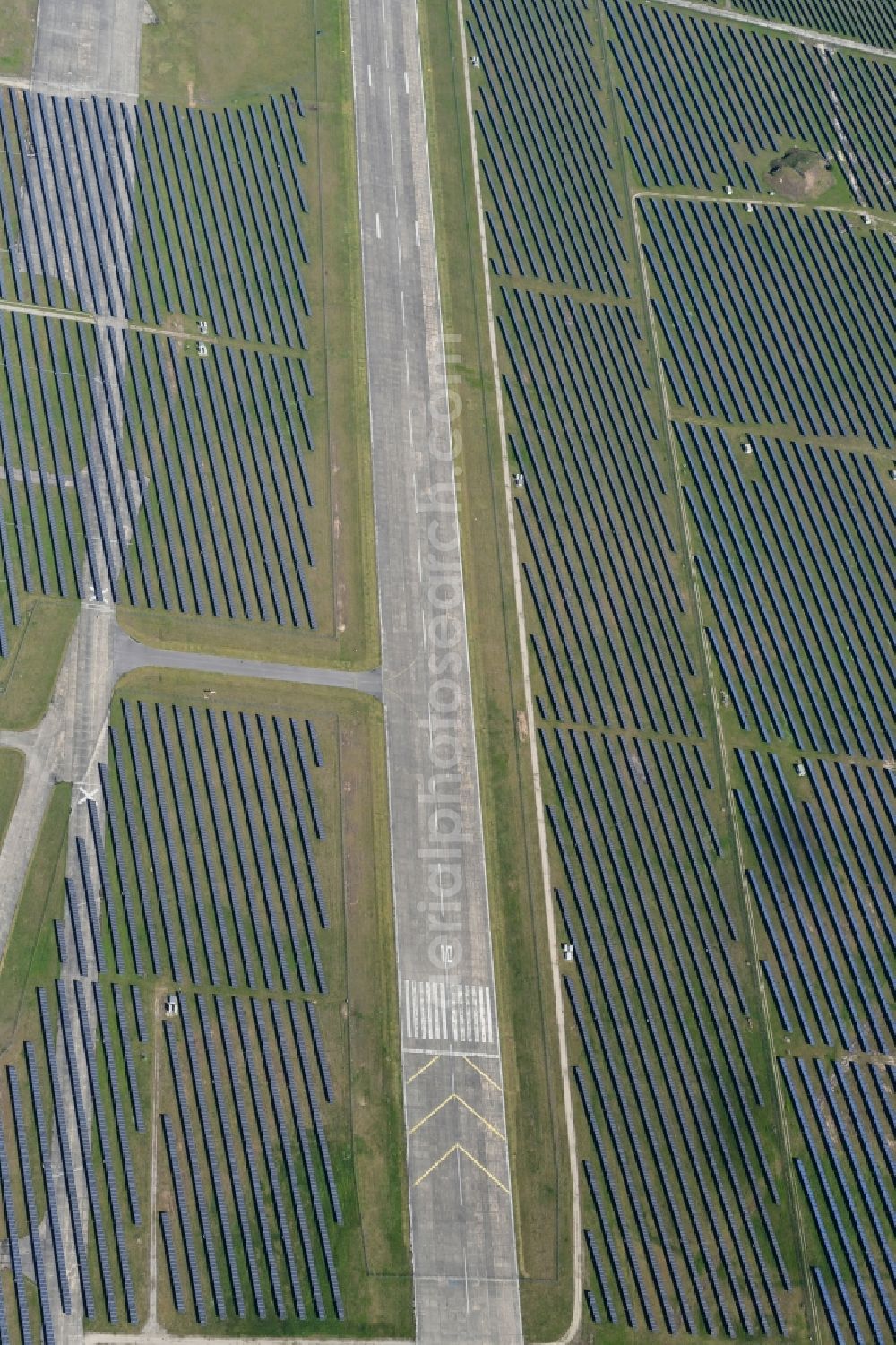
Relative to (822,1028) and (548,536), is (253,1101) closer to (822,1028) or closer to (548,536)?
(822,1028)

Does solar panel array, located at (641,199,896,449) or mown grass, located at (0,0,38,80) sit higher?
mown grass, located at (0,0,38,80)

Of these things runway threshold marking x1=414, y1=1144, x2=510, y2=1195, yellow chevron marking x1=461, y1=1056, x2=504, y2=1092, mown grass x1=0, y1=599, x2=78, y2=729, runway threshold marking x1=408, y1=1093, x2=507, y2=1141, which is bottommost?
runway threshold marking x1=414, y1=1144, x2=510, y2=1195

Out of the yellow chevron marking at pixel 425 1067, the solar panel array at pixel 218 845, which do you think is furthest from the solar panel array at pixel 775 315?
the yellow chevron marking at pixel 425 1067

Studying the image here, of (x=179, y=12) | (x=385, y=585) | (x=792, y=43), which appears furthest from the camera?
(x=792, y=43)

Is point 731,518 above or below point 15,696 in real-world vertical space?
above

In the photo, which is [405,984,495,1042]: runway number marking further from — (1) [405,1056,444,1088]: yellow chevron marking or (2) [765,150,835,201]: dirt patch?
(2) [765,150,835,201]: dirt patch

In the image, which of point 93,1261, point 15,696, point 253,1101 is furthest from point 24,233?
point 93,1261

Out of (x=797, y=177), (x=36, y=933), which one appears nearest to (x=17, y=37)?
(x=797, y=177)

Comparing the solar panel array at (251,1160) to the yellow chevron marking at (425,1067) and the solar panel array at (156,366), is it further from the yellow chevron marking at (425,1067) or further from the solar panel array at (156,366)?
the solar panel array at (156,366)

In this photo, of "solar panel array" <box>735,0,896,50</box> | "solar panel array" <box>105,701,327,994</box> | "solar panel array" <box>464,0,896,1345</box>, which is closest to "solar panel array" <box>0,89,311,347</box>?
"solar panel array" <box>464,0,896,1345</box>
